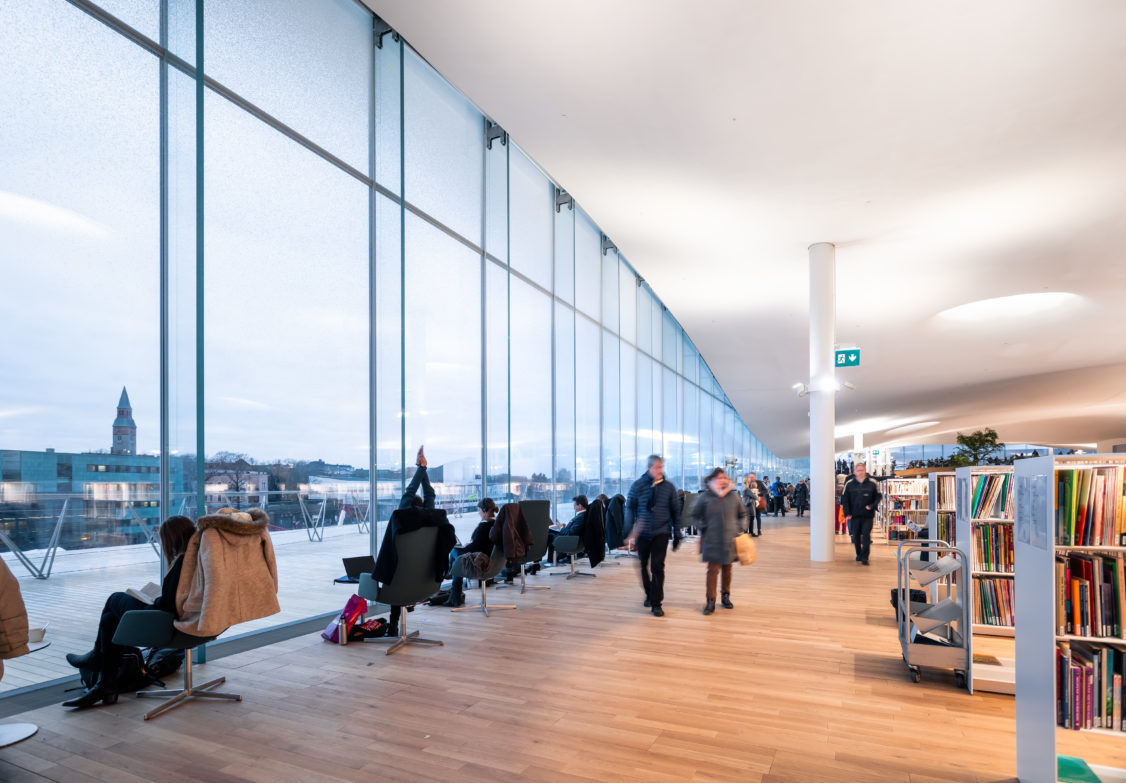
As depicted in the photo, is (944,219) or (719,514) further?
(944,219)

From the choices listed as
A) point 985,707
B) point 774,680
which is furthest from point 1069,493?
point 774,680

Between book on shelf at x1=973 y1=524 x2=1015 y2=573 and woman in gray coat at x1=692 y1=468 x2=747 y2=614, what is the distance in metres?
1.90

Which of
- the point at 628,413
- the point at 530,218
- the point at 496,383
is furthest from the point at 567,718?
the point at 628,413

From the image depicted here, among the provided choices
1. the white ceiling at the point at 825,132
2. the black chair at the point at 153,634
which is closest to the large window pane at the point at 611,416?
the white ceiling at the point at 825,132

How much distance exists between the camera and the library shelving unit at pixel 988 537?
4.60m

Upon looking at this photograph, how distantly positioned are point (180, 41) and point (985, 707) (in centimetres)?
670

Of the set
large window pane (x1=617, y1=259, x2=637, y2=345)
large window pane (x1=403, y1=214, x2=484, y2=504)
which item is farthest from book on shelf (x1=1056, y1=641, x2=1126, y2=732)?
large window pane (x1=617, y1=259, x2=637, y2=345)

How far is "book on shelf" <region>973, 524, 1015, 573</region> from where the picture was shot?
4684mm

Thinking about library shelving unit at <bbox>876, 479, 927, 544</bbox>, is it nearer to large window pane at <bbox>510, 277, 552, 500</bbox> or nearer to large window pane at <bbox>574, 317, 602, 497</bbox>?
large window pane at <bbox>574, 317, 602, 497</bbox>

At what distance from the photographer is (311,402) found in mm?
5871

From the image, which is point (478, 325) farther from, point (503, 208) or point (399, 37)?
point (399, 37)

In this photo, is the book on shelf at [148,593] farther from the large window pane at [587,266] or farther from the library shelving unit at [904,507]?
the library shelving unit at [904,507]

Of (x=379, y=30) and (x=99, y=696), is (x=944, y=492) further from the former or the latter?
(x=379, y=30)

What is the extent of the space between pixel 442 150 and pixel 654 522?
493 centimetres
